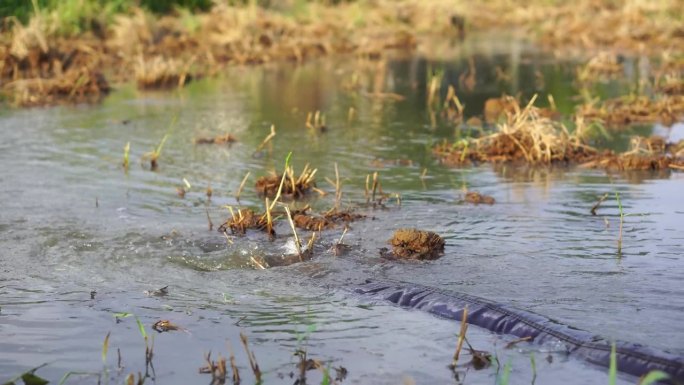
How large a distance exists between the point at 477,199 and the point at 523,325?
3.39 metres

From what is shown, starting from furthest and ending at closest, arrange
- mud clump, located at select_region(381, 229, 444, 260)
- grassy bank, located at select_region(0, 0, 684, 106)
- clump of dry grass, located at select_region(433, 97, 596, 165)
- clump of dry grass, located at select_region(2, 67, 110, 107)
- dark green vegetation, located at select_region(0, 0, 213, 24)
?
dark green vegetation, located at select_region(0, 0, 213, 24) < grassy bank, located at select_region(0, 0, 684, 106) < clump of dry grass, located at select_region(2, 67, 110, 107) < clump of dry grass, located at select_region(433, 97, 596, 165) < mud clump, located at select_region(381, 229, 444, 260)

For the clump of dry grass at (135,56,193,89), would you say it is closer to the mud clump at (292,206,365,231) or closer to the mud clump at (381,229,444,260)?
the mud clump at (292,206,365,231)

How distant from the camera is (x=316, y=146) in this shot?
11711 millimetres

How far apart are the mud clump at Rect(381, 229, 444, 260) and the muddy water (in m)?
0.10

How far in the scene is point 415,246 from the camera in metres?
7.17

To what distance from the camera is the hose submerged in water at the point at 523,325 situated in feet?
16.5

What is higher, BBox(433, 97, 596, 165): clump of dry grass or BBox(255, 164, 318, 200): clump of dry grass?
BBox(433, 97, 596, 165): clump of dry grass

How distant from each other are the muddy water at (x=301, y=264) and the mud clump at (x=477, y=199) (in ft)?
0.46

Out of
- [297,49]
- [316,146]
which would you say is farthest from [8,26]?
[316,146]

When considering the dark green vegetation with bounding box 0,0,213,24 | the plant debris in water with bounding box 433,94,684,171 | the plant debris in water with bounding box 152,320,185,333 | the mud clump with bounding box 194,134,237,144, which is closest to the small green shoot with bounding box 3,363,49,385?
the plant debris in water with bounding box 152,320,185,333

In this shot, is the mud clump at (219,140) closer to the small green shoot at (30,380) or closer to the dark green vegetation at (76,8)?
the small green shoot at (30,380)

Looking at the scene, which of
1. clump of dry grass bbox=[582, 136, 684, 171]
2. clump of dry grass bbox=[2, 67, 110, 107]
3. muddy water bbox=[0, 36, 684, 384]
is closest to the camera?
muddy water bbox=[0, 36, 684, 384]

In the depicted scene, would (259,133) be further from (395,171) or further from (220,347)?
(220,347)

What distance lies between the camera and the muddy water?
5.41m
